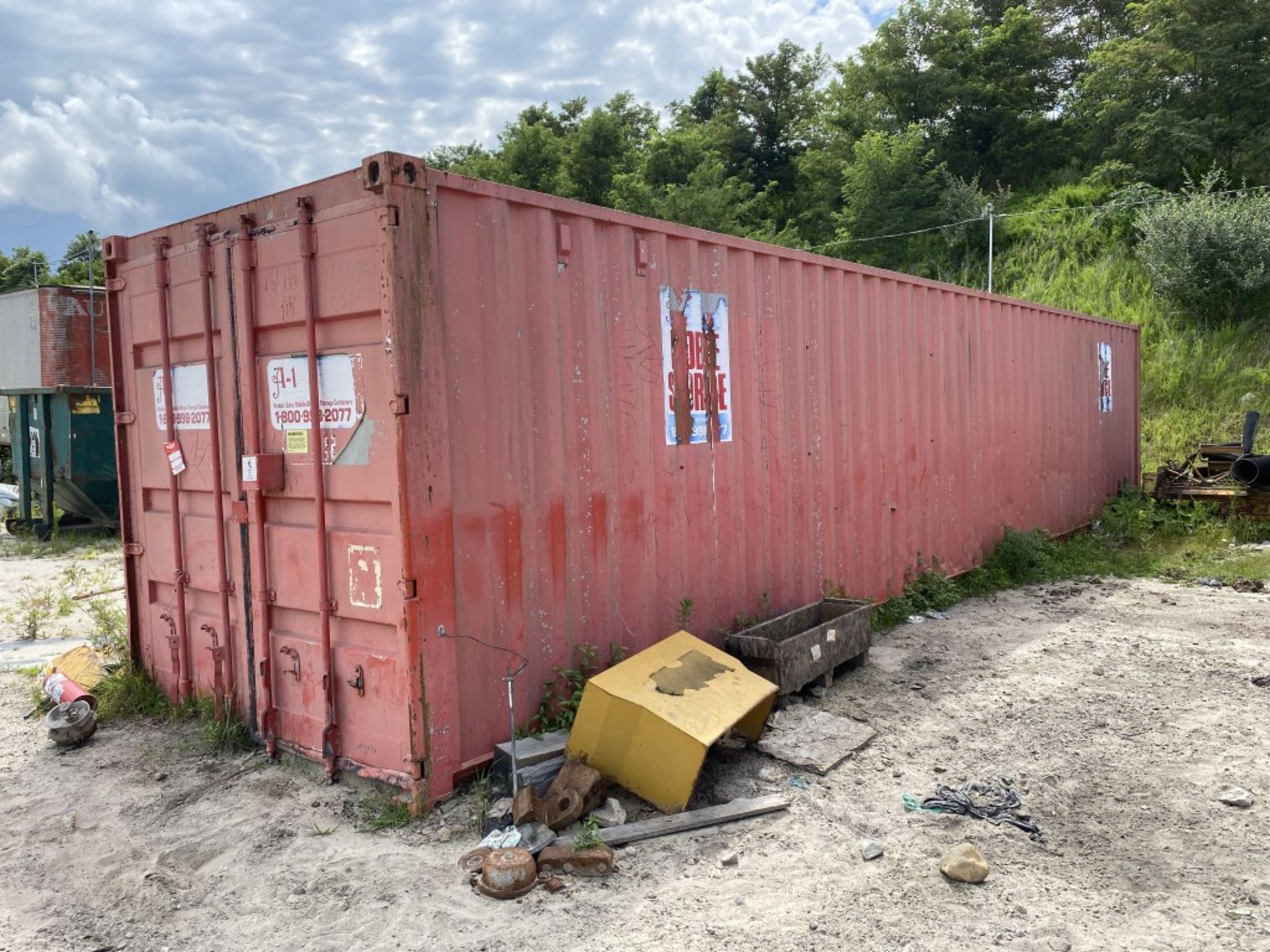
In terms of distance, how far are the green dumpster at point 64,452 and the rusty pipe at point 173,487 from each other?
7.57 metres

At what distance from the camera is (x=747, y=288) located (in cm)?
560

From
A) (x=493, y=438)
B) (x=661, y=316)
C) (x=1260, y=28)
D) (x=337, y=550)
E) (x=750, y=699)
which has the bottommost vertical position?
(x=750, y=699)

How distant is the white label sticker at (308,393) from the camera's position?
3.85m

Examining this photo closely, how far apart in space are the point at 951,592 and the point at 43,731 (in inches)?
257

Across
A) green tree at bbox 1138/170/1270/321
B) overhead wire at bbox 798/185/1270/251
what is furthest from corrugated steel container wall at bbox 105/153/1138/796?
green tree at bbox 1138/170/1270/321

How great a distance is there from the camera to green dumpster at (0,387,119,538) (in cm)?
1151

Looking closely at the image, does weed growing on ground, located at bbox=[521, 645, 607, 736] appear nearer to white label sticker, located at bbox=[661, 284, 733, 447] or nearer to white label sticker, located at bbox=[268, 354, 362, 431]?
white label sticker, located at bbox=[661, 284, 733, 447]

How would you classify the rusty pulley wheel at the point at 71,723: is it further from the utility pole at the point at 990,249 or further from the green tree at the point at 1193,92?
the green tree at the point at 1193,92

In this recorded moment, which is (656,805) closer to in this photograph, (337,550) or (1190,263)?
(337,550)

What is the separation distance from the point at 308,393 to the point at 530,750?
1.86 m

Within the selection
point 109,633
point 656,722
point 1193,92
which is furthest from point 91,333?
point 1193,92

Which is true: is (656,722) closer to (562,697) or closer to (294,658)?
(562,697)

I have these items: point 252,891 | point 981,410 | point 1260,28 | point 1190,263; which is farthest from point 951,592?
point 1260,28

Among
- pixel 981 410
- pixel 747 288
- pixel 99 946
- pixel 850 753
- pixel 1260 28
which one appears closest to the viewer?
pixel 99 946
